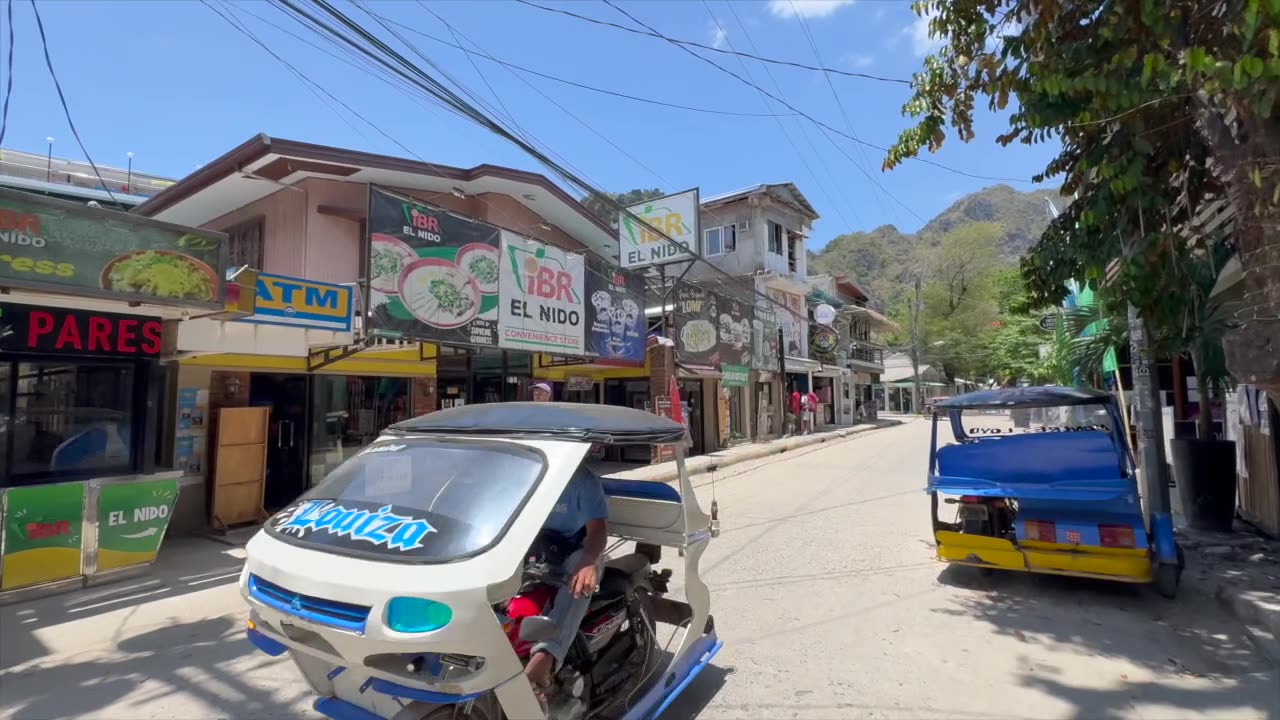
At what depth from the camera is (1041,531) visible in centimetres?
580

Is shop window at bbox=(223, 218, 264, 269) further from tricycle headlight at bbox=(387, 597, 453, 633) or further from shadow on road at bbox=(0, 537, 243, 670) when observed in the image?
tricycle headlight at bbox=(387, 597, 453, 633)

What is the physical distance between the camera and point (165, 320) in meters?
7.37

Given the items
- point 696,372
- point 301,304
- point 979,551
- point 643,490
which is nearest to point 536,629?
point 643,490

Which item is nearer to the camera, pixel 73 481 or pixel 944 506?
pixel 73 481

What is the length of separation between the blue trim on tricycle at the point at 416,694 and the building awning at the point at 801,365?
2521 cm

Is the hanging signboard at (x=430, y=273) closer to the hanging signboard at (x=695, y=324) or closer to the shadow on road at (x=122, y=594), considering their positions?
the shadow on road at (x=122, y=594)

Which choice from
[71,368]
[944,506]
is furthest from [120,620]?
[944,506]

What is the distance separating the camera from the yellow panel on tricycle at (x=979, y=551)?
19.2 ft

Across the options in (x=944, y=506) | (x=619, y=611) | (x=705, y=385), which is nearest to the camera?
(x=619, y=611)

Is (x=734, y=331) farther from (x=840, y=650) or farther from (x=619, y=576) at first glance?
(x=619, y=576)

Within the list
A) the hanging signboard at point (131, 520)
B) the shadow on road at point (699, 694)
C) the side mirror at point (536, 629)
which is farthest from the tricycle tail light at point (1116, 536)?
the hanging signboard at point (131, 520)

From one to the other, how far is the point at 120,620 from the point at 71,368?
3.13 metres

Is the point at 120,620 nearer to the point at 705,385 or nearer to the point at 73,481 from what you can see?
the point at 73,481

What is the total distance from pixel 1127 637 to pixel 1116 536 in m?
0.96
